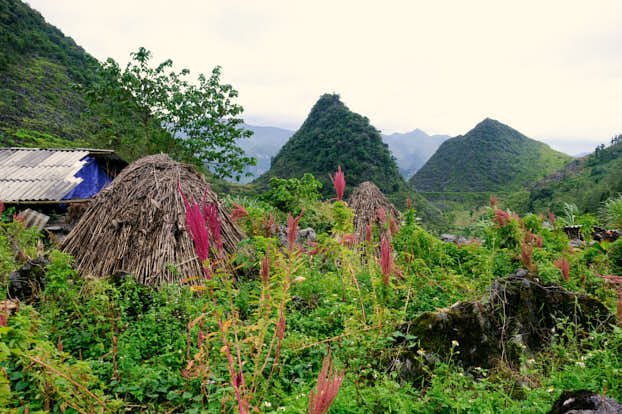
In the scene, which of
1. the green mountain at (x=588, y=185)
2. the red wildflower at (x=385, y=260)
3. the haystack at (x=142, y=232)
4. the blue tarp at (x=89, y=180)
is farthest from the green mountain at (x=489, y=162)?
the red wildflower at (x=385, y=260)

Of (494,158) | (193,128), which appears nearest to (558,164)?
(494,158)

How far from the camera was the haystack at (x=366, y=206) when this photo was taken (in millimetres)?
7141

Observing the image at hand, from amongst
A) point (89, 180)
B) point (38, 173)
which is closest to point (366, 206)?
point (89, 180)

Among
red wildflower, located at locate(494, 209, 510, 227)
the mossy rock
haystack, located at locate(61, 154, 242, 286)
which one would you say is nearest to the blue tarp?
haystack, located at locate(61, 154, 242, 286)

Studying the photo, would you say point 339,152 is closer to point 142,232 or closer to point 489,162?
point 489,162

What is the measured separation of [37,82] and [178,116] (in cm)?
2893

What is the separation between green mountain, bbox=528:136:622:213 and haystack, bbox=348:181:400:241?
1603 centimetres

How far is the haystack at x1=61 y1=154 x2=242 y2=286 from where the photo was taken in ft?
13.6

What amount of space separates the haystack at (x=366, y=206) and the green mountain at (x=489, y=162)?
40.0 m

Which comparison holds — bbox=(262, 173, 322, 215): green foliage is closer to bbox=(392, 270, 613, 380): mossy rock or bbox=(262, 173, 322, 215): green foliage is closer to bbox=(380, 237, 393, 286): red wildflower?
bbox=(380, 237, 393, 286): red wildflower

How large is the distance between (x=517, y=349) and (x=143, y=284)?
12.5ft

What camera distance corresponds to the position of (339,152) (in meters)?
36.3

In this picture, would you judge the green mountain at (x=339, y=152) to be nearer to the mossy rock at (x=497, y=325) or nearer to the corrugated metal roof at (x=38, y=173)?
the corrugated metal roof at (x=38, y=173)

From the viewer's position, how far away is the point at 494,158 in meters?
49.5
